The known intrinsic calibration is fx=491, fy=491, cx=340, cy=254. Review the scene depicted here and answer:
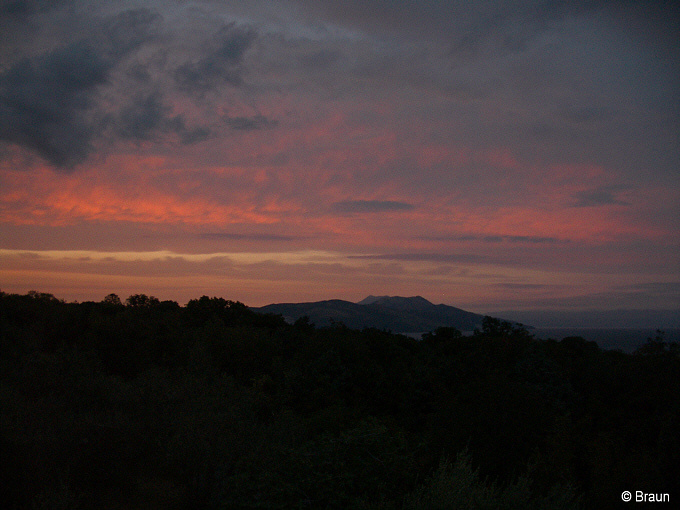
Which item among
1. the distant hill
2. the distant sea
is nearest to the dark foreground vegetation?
the distant sea

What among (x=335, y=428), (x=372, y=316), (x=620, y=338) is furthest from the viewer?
(x=372, y=316)

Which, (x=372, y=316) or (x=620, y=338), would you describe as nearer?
(x=620, y=338)

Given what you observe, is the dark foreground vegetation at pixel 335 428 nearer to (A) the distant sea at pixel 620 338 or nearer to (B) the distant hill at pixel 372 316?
(A) the distant sea at pixel 620 338

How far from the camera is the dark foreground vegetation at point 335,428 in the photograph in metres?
7.60

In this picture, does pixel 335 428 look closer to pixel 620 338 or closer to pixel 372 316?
pixel 620 338

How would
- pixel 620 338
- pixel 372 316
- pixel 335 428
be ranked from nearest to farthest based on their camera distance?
pixel 335 428
pixel 620 338
pixel 372 316

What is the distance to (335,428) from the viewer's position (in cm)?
1198

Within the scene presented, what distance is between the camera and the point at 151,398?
36.7 ft

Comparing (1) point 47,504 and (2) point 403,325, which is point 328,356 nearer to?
(1) point 47,504

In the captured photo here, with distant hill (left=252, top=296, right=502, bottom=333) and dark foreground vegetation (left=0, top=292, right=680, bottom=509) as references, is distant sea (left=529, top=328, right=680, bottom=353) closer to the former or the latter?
dark foreground vegetation (left=0, top=292, right=680, bottom=509)

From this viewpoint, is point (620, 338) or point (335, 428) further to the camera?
point (620, 338)

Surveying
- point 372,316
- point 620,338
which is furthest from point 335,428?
point 372,316

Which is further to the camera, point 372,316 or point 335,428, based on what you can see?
point 372,316

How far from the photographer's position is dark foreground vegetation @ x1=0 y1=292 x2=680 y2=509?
7.60 m
